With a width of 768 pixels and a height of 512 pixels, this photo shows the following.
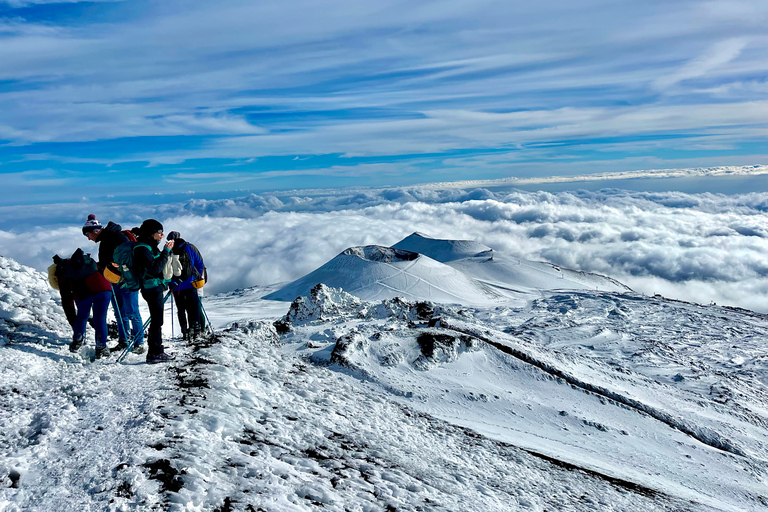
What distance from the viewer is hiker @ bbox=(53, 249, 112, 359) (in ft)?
24.3

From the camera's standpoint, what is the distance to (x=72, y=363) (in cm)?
713

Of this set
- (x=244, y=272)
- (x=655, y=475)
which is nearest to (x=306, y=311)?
(x=655, y=475)

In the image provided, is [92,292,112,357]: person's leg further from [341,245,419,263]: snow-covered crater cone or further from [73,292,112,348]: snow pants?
[341,245,419,263]: snow-covered crater cone

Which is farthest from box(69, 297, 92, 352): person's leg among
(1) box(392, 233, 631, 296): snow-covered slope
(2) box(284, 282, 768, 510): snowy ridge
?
(1) box(392, 233, 631, 296): snow-covered slope

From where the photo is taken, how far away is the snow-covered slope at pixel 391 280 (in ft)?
190

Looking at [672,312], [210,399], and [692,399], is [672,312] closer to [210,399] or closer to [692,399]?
[692,399]

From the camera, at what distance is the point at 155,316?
7.29 m

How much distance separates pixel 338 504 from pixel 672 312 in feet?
164

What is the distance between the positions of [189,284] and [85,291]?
7.41 ft

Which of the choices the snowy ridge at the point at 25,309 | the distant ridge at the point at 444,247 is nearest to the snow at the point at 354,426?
the snowy ridge at the point at 25,309

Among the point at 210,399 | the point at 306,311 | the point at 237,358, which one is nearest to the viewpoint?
the point at 210,399

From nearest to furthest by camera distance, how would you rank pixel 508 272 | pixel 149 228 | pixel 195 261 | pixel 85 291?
pixel 149 228, pixel 85 291, pixel 195 261, pixel 508 272

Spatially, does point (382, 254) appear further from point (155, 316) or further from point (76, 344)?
point (155, 316)

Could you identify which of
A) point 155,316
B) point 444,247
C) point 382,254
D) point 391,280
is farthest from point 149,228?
point 444,247
